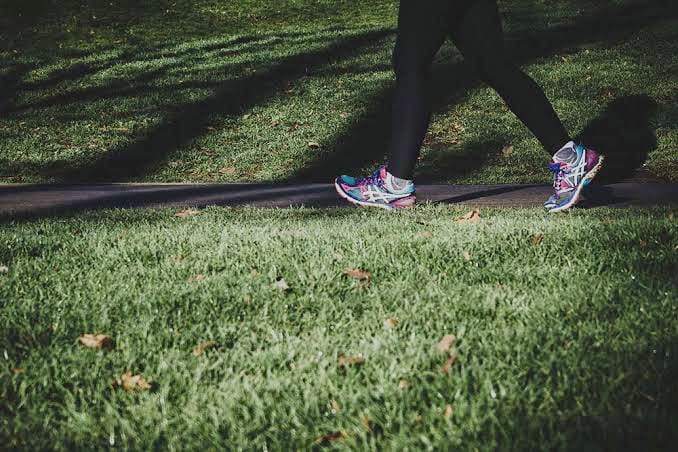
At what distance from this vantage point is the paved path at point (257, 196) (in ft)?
15.6

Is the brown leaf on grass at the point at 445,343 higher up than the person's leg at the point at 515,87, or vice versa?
the person's leg at the point at 515,87

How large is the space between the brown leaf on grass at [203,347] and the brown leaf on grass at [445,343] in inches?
25.4

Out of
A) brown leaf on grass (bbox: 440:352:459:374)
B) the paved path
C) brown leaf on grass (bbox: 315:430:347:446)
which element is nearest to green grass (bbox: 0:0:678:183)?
the paved path

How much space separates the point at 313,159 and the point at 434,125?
1.74 metres

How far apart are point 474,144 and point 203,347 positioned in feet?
20.1

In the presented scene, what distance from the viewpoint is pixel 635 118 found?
816 centimetres

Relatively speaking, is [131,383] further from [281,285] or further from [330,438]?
[281,285]

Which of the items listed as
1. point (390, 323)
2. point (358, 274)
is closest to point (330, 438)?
point (390, 323)

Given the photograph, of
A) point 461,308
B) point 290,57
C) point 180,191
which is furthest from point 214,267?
point 290,57

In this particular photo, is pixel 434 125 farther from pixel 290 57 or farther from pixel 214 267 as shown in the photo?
pixel 214 267

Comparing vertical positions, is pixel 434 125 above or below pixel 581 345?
below

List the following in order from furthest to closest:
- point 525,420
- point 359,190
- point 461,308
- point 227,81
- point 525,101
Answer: point 227,81 → point 359,190 → point 525,101 → point 461,308 → point 525,420

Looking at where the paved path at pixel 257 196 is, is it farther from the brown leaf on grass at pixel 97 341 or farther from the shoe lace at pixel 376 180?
the brown leaf on grass at pixel 97 341

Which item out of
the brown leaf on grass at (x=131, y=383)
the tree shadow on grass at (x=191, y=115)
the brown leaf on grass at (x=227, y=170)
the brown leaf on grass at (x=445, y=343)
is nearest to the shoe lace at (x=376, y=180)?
the brown leaf on grass at (x=445, y=343)
